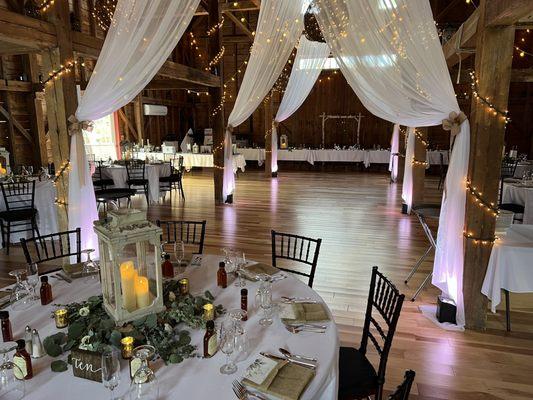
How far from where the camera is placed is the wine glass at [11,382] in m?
1.32

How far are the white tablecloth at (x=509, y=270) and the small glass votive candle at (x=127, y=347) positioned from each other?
2.82 meters

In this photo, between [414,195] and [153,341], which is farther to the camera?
[414,195]

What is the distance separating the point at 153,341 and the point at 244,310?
0.47 meters

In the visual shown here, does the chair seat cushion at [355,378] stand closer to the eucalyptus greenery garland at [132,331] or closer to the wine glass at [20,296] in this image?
the eucalyptus greenery garland at [132,331]

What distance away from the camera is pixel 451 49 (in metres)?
5.17

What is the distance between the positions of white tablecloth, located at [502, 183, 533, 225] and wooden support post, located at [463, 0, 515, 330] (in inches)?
109

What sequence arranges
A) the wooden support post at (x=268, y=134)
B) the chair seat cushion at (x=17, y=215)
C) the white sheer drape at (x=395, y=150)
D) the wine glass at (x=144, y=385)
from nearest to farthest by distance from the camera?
the wine glass at (x=144, y=385)
the chair seat cushion at (x=17, y=215)
the white sheer drape at (x=395, y=150)
the wooden support post at (x=268, y=134)

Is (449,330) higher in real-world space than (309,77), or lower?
lower

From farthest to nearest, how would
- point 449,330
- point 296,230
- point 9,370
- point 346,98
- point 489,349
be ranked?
point 346,98
point 296,230
point 449,330
point 489,349
point 9,370

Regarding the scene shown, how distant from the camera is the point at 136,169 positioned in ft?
24.1

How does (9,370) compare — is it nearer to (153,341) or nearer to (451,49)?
(153,341)

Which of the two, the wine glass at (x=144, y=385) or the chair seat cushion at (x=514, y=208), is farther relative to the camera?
the chair seat cushion at (x=514, y=208)

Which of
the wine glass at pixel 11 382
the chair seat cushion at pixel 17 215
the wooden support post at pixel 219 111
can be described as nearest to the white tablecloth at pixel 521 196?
the wooden support post at pixel 219 111

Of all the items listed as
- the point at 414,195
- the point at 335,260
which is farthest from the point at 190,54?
the point at 335,260
